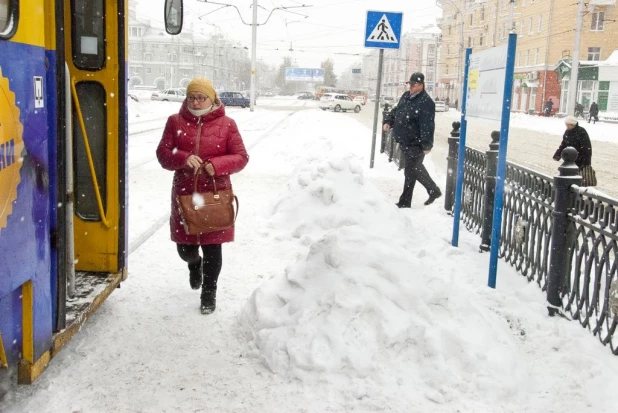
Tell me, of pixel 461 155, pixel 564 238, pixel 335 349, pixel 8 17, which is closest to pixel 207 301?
pixel 335 349

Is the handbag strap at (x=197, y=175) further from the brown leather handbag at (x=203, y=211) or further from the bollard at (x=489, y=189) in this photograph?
the bollard at (x=489, y=189)

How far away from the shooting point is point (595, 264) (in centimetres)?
421

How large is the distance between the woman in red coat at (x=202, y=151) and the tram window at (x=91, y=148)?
0.43 meters

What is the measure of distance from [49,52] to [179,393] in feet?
6.18

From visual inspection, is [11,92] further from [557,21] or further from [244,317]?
[557,21]

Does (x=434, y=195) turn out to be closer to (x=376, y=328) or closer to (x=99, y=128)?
(x=376, y=328)

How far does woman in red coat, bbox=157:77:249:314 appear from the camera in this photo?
4191mm

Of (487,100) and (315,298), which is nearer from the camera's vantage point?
(315,298)

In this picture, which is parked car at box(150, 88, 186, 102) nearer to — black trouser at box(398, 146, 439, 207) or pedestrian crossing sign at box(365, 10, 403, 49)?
pedestrian crossing sign at box(365, 10, 403, 49)

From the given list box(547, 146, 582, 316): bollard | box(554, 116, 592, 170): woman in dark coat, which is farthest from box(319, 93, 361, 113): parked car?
box(547, 146, 582, 316): bollard

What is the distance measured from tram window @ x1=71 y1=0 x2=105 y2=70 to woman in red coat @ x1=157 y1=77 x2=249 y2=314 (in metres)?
0.66

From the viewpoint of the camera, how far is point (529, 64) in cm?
5903

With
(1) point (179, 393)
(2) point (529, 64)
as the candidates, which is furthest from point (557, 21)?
(1) point (179, 393)

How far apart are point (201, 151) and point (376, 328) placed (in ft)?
5.60
